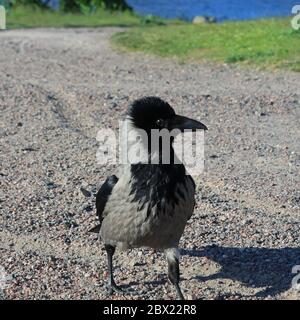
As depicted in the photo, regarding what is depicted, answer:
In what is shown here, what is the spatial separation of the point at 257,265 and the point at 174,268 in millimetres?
868

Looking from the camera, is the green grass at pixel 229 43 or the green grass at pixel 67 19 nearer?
the green grass at pixel 229 43

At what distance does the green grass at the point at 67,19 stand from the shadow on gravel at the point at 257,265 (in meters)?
18.1

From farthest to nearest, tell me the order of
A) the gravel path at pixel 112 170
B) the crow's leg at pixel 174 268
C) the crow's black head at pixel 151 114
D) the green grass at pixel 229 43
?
1. the green grass at pixel 229 43
2. the gravel path at pixel 112 170
3. the crow's leg at pixel 174 268
4. the crow's black head at pixel 151 114

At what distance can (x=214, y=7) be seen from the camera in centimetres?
3691

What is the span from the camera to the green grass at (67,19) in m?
24.5

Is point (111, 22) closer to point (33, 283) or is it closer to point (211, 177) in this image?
point (211, 177)

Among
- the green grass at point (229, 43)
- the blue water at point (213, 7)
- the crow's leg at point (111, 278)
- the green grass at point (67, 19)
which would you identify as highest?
the blue water at point (213, 7)

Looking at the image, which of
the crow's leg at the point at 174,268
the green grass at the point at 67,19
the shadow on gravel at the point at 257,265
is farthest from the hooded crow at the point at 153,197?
the green grass at the point at 67,19

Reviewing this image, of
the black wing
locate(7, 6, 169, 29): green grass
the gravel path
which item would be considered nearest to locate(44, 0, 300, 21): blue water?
locate(7, 6, 169, 29): green grass

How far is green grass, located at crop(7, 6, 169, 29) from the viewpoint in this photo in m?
24.5

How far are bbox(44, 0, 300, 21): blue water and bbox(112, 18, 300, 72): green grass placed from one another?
503 inches

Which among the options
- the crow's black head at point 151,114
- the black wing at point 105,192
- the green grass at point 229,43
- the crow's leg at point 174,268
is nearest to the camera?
the crow's black head at point 151,114

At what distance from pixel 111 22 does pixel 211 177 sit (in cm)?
1768

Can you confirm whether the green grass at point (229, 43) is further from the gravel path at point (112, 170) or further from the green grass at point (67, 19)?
the green grass at point (67, 19)
